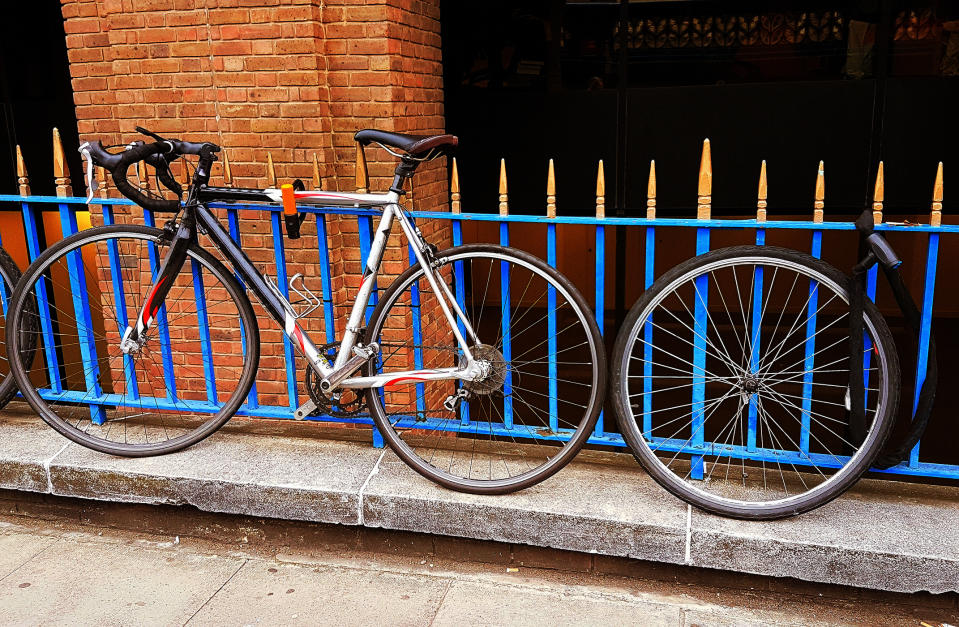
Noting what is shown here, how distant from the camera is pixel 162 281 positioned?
3449 millimetres

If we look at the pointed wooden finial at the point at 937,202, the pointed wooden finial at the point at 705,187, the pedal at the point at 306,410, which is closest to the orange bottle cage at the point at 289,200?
the pedal at the point at 306,410

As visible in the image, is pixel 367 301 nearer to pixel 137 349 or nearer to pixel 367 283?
pixel 367 283

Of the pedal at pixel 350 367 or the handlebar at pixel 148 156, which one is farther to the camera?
the pedal at pixel 350 367

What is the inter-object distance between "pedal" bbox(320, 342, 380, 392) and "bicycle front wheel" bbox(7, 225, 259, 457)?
0.47 metres

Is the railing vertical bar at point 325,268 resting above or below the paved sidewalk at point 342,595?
above

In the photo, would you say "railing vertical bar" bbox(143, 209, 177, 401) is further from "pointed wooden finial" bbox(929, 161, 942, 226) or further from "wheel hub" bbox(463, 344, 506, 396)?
"pointed wooden finial" bbox(929, 161, 942, 226)

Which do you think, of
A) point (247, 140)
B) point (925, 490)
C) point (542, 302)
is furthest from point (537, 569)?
point (542, 302)

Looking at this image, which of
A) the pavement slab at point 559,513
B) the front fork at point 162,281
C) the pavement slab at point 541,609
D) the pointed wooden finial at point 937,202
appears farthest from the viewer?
the front fork at point 162,281

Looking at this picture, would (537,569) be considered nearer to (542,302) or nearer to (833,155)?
(833,155)

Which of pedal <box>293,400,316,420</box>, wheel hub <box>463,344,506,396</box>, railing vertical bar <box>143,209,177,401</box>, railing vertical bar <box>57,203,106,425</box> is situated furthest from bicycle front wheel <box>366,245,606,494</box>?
railing vertical bar <box>57,203,106,425</box>

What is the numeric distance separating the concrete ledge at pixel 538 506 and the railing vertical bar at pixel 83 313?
26 centimetres

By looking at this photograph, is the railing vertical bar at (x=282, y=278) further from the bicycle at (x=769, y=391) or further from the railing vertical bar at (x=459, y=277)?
the bicycle at (x=769, y=391)

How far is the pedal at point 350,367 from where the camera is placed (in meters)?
3.28

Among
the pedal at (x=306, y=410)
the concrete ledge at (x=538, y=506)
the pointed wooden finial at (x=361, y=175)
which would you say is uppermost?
the pointed wooden finial at (x=361, y=175)
